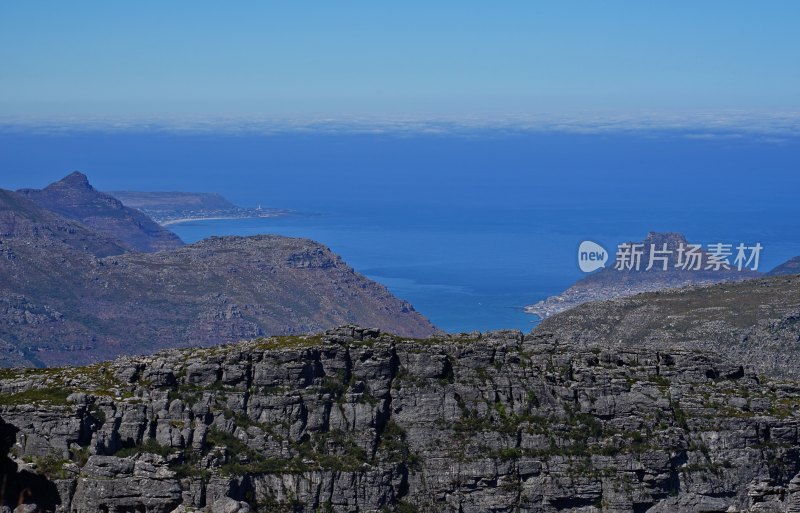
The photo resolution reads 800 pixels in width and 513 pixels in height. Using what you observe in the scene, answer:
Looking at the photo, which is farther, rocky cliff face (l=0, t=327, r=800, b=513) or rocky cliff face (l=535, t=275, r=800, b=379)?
rocky cliff face (l=535, t=275, r=800, b=379)

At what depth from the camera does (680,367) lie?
81.1 metres

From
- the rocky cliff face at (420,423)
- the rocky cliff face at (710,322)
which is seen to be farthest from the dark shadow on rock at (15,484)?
the rocky cliff face at (710,322)

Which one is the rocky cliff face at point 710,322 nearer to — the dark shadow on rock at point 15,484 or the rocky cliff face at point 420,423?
the rocky cliff face at point 420,423

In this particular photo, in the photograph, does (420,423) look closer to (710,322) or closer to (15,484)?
(15,484)

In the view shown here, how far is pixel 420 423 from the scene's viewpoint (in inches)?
3113

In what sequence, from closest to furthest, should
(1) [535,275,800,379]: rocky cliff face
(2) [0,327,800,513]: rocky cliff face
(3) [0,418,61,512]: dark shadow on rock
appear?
(3) [0,418,61,512]: dark shadow on rock
(2) [0,327,800,513]: rocky cliff face
(1) [535,275,800,379]: rocky cliff face

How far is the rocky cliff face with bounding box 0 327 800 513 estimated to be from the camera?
74688mm

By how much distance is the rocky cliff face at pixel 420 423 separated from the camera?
74.7m

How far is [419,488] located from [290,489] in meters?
5.68

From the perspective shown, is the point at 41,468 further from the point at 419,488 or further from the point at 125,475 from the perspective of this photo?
the point at 419,488

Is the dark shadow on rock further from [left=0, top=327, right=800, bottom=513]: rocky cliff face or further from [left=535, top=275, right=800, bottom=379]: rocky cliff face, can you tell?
[left=535, top=275, right=800, bottom=379]: rocky cliff face

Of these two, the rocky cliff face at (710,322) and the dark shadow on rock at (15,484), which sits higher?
the rocky cliff face at (710,322)

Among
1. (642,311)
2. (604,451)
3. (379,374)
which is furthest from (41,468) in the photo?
(642,311)

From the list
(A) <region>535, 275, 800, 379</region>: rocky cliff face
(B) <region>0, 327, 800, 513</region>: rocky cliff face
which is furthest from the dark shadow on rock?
(A) <region>535, 275, 800, 379</region>: rocky cliff face
